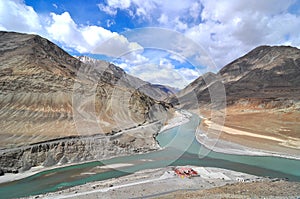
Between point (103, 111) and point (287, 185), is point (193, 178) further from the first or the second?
point (103, 111)

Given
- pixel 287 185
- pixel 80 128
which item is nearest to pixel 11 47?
pixel 80 128

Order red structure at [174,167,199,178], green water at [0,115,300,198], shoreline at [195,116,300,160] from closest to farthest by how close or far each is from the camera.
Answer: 1. green water at [0,115,300,198]
2. red structure at [174,167,199,178]
3. shoreline at [195,116,300,160]

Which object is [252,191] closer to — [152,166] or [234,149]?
[152,166]

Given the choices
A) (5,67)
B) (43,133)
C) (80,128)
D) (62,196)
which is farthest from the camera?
(5,67)

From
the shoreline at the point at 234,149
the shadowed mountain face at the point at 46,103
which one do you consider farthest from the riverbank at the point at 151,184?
the shadowed mountain face at the point at 46,103

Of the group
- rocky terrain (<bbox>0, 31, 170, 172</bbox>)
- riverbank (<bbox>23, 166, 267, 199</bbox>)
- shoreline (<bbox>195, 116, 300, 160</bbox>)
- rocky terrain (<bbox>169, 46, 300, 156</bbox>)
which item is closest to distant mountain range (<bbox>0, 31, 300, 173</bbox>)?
rocky terrain (<bbox>0, 31, 170, 172</bbox>)

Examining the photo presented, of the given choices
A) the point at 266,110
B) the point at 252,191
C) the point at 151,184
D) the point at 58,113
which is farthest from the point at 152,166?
the point at 266,110

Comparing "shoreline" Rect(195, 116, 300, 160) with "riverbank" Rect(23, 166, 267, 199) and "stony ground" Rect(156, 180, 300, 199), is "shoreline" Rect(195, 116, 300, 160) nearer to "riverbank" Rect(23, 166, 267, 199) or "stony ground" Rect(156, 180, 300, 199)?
"riverbank" Rect(23, 166, 267, 199)
